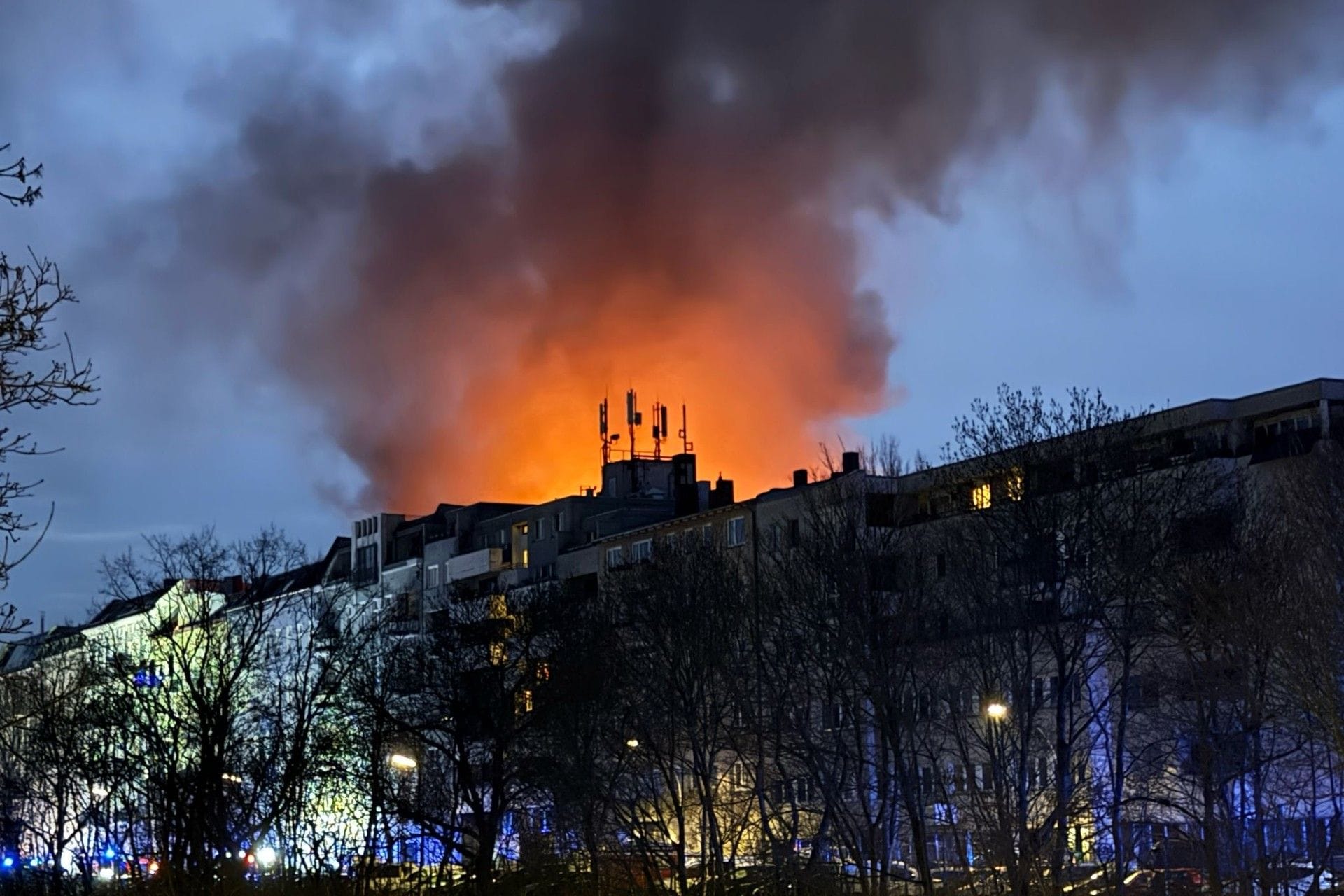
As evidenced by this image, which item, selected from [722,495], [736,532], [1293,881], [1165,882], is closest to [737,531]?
[736,532]

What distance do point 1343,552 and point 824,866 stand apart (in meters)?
21.4

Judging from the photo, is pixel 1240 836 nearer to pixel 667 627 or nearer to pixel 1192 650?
pixel 1192 650

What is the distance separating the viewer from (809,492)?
84375mm

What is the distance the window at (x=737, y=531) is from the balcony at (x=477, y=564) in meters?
28.3

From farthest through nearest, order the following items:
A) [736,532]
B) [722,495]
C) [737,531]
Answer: [722,495]
[736,532]
[737,531]

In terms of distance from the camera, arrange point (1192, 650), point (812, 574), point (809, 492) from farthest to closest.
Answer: point (809, 492) → point (812, 574) → point (1192, 650)

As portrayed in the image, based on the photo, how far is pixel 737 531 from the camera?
104500 millimetres

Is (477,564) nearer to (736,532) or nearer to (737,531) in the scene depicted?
(736,532)

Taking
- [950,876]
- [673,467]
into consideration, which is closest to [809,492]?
[950,876]

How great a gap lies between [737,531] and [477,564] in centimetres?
3156

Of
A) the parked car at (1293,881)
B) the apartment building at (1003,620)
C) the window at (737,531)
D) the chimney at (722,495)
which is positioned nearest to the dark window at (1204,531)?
the apartment building at (1003,620)

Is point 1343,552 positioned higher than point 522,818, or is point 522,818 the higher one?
point 1343,552

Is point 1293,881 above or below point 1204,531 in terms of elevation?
below

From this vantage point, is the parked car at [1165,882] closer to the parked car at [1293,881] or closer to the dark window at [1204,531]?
the parked car at [1293,881]
